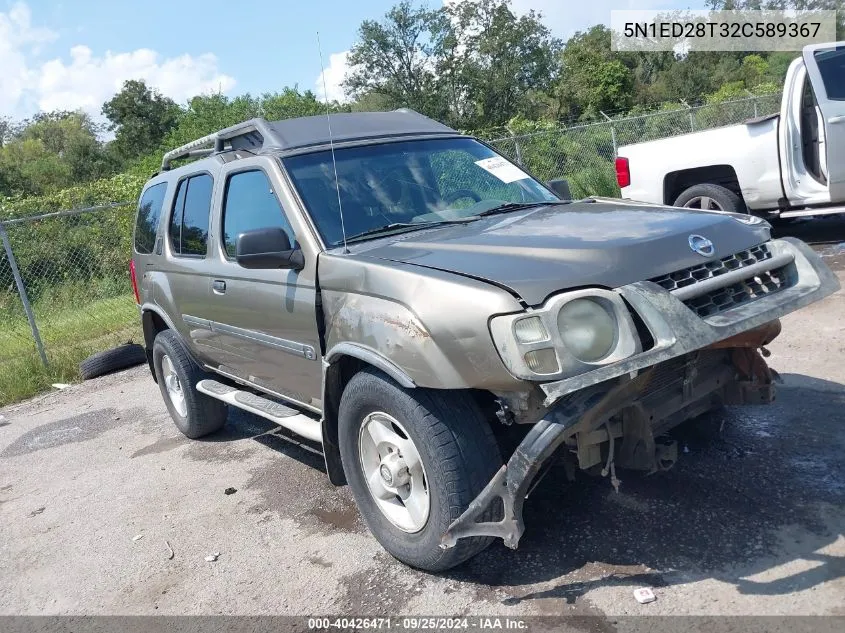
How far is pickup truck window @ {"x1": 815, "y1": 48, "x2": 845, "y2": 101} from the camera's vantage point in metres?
7.71

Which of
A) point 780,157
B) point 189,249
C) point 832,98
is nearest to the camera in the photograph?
point 189,249

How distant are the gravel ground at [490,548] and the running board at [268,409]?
21.4 inches

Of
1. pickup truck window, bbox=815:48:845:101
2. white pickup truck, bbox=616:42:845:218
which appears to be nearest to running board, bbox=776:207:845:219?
white pickup truck, bbox=616:42:845:218

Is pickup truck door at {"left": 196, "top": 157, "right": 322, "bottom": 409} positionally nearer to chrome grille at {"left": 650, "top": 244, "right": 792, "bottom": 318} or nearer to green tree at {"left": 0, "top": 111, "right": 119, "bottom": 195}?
chrome grille at {"left": 650, "top": 244, "right": 792, "bottom": 318}

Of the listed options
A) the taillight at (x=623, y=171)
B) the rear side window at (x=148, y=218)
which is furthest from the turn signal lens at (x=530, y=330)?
the taillight at (x=623, y=171)

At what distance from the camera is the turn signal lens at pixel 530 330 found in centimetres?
267

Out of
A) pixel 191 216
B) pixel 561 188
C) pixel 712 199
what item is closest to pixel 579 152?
pixel 712 199

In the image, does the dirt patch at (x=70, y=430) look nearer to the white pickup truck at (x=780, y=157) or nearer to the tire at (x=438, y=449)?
the tire at (x=438, y=449)

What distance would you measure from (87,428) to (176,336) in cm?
193

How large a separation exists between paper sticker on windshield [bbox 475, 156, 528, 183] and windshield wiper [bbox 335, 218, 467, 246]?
2.38 feet

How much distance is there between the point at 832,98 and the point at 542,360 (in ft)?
22.1

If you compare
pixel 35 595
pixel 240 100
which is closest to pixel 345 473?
pixel 35 595

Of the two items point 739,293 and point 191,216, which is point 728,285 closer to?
point 739,293

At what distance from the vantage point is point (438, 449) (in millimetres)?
2945
